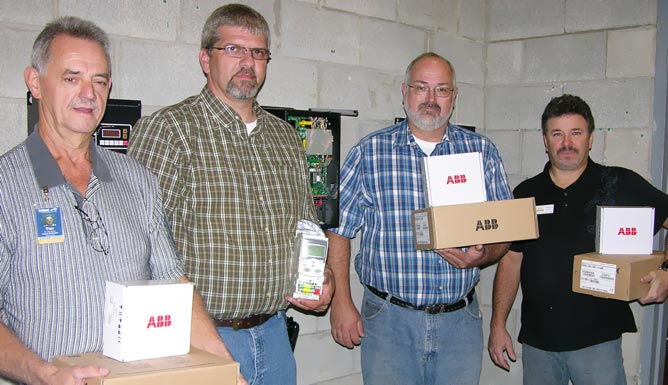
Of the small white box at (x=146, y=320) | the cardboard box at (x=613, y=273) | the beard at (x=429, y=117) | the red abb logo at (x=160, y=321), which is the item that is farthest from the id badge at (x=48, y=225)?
the cardboard box at (x=613, y=273)

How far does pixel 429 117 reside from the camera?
2781 mm

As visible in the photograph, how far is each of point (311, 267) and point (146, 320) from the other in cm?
81

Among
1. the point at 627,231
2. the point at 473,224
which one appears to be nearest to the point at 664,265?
the point at 627,231

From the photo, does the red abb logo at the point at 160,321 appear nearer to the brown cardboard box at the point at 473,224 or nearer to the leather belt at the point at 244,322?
the leather belt at the point at 244,322

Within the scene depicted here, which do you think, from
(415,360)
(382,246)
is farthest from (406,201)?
(415,360)

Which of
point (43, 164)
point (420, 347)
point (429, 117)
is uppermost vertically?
Result: point (429, 117)

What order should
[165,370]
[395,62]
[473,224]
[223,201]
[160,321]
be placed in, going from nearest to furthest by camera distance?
[165,370], [160,321], [223,201], [473,224], [395,62]

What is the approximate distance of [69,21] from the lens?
5.62 ft

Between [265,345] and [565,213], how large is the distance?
1.57 m

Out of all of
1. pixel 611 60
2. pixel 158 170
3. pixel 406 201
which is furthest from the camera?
pixel 611 60

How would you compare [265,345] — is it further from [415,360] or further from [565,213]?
[565,213]

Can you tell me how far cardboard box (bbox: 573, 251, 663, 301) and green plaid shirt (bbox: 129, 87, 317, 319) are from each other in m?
1.34

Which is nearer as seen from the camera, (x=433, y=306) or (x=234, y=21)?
(x=234, y=21)

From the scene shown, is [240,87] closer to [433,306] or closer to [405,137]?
[405,137]
